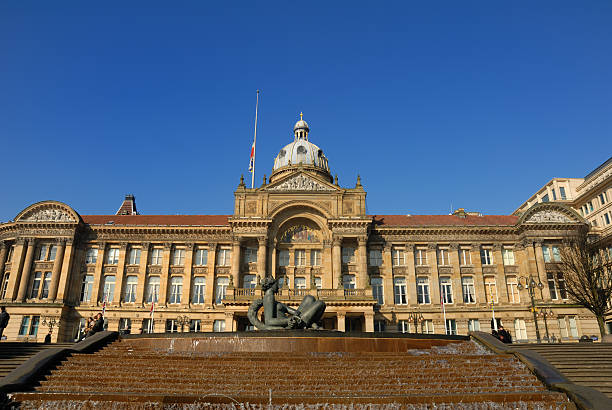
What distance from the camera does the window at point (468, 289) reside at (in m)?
49.3

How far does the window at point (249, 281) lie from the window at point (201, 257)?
4868mm

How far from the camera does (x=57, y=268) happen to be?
48.7 metres

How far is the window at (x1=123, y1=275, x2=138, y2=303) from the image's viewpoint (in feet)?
163

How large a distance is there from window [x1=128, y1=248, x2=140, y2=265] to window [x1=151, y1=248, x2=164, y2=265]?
1.51 meters

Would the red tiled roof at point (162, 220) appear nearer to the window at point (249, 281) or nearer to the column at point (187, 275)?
the column at point (187, 275)

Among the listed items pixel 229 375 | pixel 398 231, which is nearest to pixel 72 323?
pixel 398 231

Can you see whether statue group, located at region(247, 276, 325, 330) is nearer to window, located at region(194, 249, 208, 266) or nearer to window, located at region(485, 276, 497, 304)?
window, located at region(194, 249, 208, 266)

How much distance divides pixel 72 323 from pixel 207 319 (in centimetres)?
1348

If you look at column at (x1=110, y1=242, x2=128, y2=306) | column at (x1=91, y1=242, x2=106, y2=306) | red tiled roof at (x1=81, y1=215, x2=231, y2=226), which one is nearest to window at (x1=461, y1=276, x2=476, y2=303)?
red tiled roof at (x1=81, y1=215, x2=231, y2=226)

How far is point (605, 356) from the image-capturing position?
2286cm

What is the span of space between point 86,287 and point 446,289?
A: 37013mm

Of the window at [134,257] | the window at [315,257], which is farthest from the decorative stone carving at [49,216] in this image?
the window at [315,257]

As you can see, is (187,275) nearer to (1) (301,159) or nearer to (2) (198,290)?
(2) (198,290)

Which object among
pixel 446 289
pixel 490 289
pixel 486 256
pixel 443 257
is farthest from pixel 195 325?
pixel 486 256
